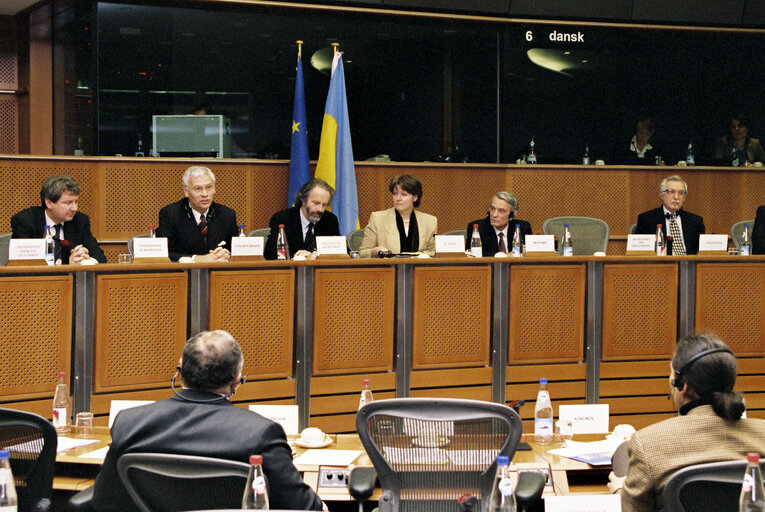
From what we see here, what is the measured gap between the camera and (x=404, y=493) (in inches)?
94.3

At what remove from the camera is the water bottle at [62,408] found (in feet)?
11.1

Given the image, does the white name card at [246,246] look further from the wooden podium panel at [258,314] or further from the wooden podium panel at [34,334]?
the wooden podium panel at [34,334]

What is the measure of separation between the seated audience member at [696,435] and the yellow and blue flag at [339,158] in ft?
17.5

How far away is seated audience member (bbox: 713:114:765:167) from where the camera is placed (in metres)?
8.62

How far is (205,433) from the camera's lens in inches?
85.0

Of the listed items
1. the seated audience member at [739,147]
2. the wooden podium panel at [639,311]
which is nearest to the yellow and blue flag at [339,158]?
the wooden podium panel at [639,311]

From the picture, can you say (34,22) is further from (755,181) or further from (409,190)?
(755,181)

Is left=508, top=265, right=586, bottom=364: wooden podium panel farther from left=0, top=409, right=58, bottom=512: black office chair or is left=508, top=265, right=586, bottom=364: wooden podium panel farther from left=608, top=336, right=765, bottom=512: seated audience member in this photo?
left=0, top=409, right=58, bottom=512: black office chair

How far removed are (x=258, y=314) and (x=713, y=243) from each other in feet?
9.37

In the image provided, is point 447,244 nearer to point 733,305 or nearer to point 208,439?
point 733,305

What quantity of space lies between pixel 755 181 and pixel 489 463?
23.1 ft

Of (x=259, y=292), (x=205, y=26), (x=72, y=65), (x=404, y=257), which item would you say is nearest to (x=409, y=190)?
(x=404, y=257)

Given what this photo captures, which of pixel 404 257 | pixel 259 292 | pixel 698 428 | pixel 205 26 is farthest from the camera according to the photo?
pixel 205 26

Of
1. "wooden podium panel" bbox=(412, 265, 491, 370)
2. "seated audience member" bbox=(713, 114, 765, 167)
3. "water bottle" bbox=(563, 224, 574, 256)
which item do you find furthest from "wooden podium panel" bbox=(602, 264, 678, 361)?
"seated audience member" bbox=(713, 114, 765, 167)
